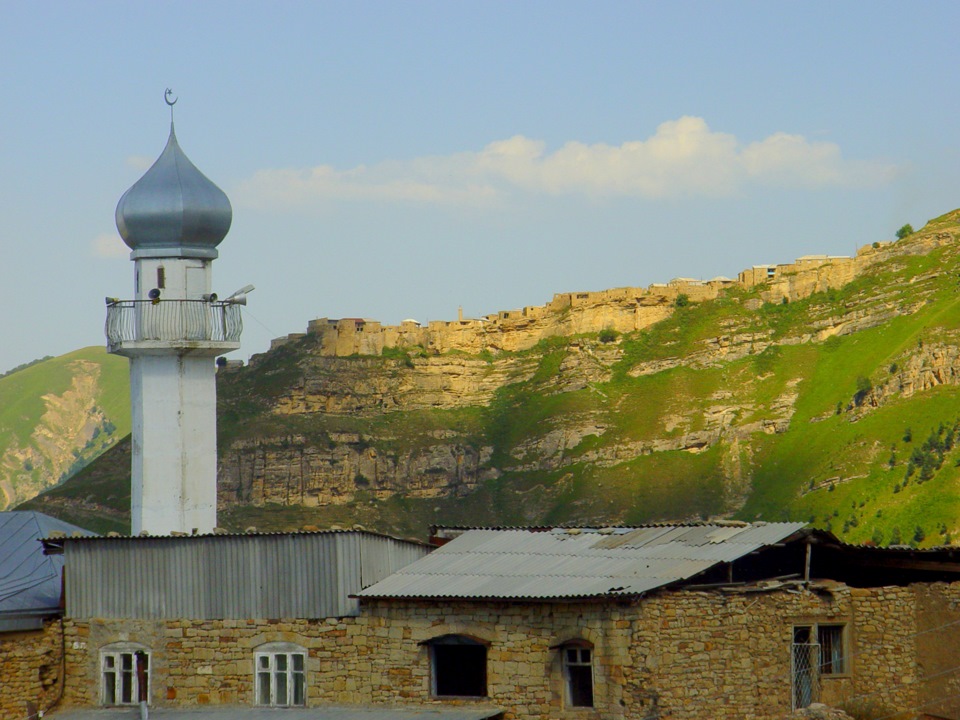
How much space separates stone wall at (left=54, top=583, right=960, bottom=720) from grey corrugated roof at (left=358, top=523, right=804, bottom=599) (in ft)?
1.04

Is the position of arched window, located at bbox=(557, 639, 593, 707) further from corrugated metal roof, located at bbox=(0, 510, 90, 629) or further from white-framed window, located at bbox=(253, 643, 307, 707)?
corrugated metal roof, located at bbox=(0, 510, 90, 629)

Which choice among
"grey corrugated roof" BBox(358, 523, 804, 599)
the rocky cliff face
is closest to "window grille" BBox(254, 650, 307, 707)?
"grey corrugated roof" BBox(358, 523, 804, 599)

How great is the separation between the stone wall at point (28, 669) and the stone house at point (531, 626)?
28 cm

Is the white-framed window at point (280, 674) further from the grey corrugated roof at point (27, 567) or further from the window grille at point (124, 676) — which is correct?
the grey corrugated roof at point (27, 567)

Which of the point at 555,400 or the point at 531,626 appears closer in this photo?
the point at 531,626

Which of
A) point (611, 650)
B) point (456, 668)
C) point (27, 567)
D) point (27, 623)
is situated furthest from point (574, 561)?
point (27, 567)

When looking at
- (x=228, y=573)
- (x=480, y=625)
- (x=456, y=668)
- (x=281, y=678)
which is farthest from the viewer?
(x=228, y=573)

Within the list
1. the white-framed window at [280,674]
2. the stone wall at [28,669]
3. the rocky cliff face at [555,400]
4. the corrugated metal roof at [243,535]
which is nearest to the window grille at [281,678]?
the white-framed window at [280,674]

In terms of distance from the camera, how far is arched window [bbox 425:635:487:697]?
2820 centimetres

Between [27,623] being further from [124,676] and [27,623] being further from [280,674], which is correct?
[280,674]

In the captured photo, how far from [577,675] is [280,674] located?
497cm

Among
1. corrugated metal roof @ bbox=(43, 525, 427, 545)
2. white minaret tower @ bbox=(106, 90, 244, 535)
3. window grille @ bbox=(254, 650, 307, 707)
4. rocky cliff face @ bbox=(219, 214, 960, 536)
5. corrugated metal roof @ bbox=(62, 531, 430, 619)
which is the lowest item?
window grille @ bbox=(254, 650, 307, 707)

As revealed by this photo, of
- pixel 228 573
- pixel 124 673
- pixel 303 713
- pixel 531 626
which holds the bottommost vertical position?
pixel 303 713

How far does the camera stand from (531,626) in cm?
2742
